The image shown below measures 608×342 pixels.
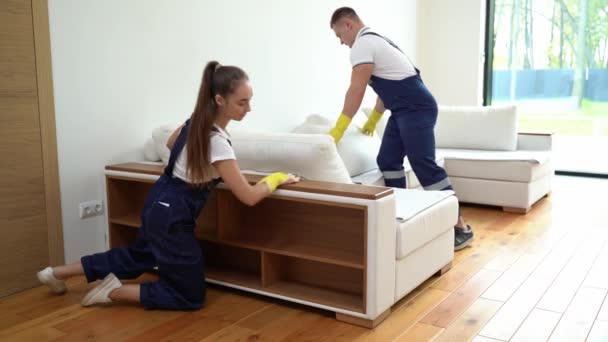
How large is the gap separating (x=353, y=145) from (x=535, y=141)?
6.04ft

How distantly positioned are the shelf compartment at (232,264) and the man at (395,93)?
88cm

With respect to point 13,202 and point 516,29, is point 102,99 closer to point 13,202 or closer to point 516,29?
point 13,202


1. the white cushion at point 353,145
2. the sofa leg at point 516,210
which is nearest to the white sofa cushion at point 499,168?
the sofa leg at point 516,210

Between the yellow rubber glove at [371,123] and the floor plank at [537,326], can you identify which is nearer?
the floor plank at [537,326]

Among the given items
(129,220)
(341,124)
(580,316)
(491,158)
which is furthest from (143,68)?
(491,158)

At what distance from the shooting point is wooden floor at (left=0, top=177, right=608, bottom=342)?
2379mm

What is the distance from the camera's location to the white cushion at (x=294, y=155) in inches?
104

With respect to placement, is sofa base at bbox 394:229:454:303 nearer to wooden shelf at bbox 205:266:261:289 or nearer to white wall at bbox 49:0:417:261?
wooden shelf at bbox 205:266:261:289

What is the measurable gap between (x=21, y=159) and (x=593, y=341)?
98.5 inches

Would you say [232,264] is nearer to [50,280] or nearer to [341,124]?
[50,280]

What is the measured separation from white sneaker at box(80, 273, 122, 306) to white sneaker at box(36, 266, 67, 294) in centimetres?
19

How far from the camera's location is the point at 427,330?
243cm

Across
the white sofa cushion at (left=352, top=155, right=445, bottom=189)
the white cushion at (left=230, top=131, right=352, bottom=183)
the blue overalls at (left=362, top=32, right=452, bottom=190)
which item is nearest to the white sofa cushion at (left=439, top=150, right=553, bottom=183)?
the white sofa cushion at (left=352, top=155, right=445, bottom=189)

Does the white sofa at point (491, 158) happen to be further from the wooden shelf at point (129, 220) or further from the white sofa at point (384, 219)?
the wooden shelf at point (129, 220)
